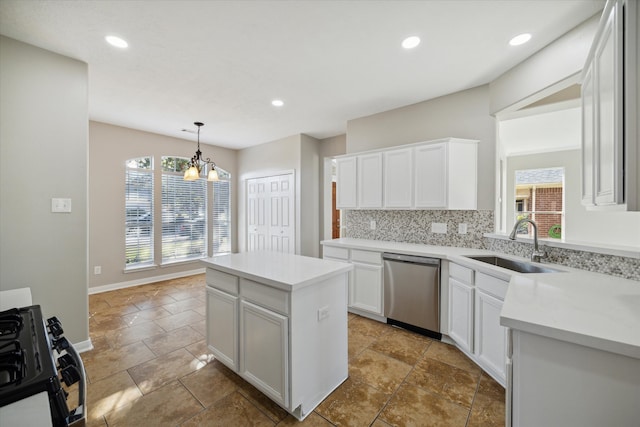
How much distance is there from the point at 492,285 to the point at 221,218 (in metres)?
5.33

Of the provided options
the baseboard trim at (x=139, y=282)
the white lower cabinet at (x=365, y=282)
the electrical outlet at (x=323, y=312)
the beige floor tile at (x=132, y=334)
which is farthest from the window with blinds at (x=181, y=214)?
the electrical outlet at (x=323, y=312)

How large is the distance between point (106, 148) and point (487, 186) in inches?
222

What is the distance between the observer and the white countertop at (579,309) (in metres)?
0.88

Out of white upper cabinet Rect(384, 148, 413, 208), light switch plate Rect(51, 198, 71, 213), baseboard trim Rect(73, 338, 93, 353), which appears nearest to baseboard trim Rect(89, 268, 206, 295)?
baseboard trim Rect(73, 338, 93, 353)

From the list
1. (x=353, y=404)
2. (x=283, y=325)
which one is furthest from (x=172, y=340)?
(x=353, y=404)

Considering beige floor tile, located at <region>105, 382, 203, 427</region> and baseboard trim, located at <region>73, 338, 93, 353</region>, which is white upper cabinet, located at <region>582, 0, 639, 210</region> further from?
baseboard trim, located at <region>73, 338, 93, 353</region>

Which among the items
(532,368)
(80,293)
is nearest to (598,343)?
(532,368)

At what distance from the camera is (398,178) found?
327 cm

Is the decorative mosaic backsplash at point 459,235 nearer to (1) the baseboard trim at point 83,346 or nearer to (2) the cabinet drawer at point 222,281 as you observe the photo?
(2) the cabinet drawer at point 222,281

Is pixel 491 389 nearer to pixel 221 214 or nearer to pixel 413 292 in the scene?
pixel 413 292

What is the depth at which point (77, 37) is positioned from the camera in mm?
2133

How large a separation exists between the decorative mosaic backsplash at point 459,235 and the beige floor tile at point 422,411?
134cm

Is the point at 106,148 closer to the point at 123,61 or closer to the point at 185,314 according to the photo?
the point at 123,61

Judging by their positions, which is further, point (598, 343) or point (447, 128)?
point (447, 128)
